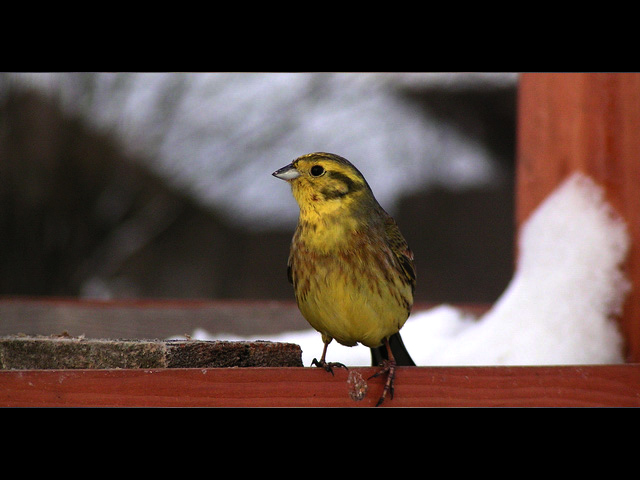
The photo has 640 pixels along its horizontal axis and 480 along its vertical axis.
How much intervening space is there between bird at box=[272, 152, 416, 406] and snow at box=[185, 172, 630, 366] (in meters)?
0.44

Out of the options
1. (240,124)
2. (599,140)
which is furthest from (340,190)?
(240,124)

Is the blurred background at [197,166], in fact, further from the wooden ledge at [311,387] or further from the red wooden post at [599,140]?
the wooden ledge at [311,387]

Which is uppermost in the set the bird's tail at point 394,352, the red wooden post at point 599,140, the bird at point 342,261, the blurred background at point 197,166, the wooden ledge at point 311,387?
the blurred background at point 197,166

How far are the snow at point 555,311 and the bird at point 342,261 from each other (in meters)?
0.44

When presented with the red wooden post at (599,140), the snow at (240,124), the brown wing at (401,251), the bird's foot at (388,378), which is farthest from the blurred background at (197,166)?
the bird's foot at (388,378)

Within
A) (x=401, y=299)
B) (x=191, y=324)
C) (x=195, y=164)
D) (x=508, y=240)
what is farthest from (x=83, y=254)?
(x=401, y=299)

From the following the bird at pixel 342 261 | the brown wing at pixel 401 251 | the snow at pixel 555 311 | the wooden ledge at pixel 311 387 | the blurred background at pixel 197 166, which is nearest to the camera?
the wooden ledge at pixel 311 387

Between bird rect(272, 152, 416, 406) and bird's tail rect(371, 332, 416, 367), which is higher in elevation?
bird rect(272, 152, 416, 406)

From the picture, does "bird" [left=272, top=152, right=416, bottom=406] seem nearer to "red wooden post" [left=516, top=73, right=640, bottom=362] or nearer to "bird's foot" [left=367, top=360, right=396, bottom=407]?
"bird's foot" [left=367, top=360, right=396, bottom=407]

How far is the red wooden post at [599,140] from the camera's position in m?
3.07

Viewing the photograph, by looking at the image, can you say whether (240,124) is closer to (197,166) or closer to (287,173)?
(197,166)

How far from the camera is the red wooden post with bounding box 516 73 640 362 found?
3068 mm

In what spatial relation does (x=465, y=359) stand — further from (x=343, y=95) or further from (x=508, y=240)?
(x=508, y=240)

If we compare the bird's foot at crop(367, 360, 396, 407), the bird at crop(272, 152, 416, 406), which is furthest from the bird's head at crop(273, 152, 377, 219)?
the bird's foot at crop(367, 360, 396, 407)
